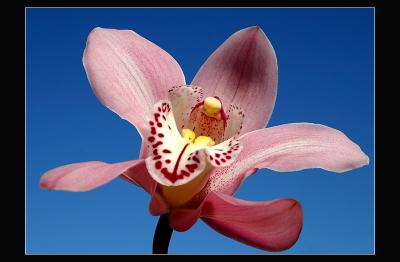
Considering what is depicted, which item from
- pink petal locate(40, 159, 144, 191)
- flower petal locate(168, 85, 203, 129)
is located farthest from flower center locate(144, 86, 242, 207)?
pink petal locate(40, 159, 144, 191)

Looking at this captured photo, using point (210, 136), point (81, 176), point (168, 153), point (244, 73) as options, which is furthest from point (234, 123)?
point (81, 176)

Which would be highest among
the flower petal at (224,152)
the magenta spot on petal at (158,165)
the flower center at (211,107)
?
the flower center at (211,107)

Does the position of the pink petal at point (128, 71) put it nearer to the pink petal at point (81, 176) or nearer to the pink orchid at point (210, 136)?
the pink orchid at point (210, 136)

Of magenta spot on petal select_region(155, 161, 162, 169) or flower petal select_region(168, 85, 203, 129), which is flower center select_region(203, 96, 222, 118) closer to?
flower petal select_region(168, 85, 203, 129)

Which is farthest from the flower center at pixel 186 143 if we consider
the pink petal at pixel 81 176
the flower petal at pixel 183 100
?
the pink petal at pixel 81 176

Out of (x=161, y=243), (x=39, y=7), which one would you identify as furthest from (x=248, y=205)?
(x=39, y=7)

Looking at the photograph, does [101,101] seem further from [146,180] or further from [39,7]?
[39,7]
